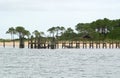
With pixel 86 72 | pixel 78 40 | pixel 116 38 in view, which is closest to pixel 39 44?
pixel 78 40

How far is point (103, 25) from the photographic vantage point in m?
178

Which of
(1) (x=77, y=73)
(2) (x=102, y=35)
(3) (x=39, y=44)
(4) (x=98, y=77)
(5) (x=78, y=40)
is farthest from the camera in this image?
(2) (x=102, y=35)

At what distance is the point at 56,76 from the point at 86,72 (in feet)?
19.4

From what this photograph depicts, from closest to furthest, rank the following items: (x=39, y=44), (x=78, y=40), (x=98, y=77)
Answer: (x=98, y=77) < (x=39, y=44) < (x=78, y=40)

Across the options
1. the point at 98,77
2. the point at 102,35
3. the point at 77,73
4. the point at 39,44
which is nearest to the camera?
the point at 98,77

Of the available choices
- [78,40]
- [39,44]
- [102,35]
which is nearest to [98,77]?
[39,44]

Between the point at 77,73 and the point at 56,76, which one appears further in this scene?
the point at 77,73

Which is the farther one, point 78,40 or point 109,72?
point 78,40

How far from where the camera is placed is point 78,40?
518ft

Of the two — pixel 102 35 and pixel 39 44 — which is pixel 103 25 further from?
pixel 39 44

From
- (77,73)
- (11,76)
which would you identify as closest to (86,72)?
(77,73)

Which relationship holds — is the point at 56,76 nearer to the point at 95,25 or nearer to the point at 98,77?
the point at 98,77

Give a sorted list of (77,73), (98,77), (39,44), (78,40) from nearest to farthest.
Result: (98,77) → (77,73) → (39,44) → (78,40)

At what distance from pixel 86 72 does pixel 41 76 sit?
673 cm
